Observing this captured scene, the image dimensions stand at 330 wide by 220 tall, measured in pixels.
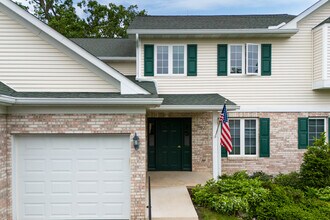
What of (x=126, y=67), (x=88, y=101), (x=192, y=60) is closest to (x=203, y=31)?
(x=192, y=60)

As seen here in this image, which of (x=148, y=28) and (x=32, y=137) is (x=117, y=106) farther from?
(x=148, y=28)

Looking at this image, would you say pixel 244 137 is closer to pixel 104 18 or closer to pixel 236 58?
pixel 236 58

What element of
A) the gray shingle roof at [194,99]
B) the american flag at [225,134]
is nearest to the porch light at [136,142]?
the american flag at [225,134]

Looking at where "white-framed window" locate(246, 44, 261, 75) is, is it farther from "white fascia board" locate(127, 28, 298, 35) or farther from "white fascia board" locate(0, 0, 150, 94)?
"white fascia board" locate(0, 0, 150, 94)

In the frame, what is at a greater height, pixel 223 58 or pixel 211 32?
pixel 211 32

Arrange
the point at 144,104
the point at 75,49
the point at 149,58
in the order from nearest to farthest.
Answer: the point at 144,104 → the point at 75,49 → the point at 149,58

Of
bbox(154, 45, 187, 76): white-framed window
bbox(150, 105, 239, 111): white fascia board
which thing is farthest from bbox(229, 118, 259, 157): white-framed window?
bbox(154, 45, 187, 76): white-framed window

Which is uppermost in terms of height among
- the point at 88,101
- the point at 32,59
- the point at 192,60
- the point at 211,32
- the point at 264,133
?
the point at 211,32

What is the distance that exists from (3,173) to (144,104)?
360 cm

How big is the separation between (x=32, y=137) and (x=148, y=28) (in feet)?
22.9

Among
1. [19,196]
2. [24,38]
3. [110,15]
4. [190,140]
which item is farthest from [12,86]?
[110,15]

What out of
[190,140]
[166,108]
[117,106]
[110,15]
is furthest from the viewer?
[110,15]

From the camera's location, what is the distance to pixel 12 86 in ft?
26.4

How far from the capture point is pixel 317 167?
10344 mm
